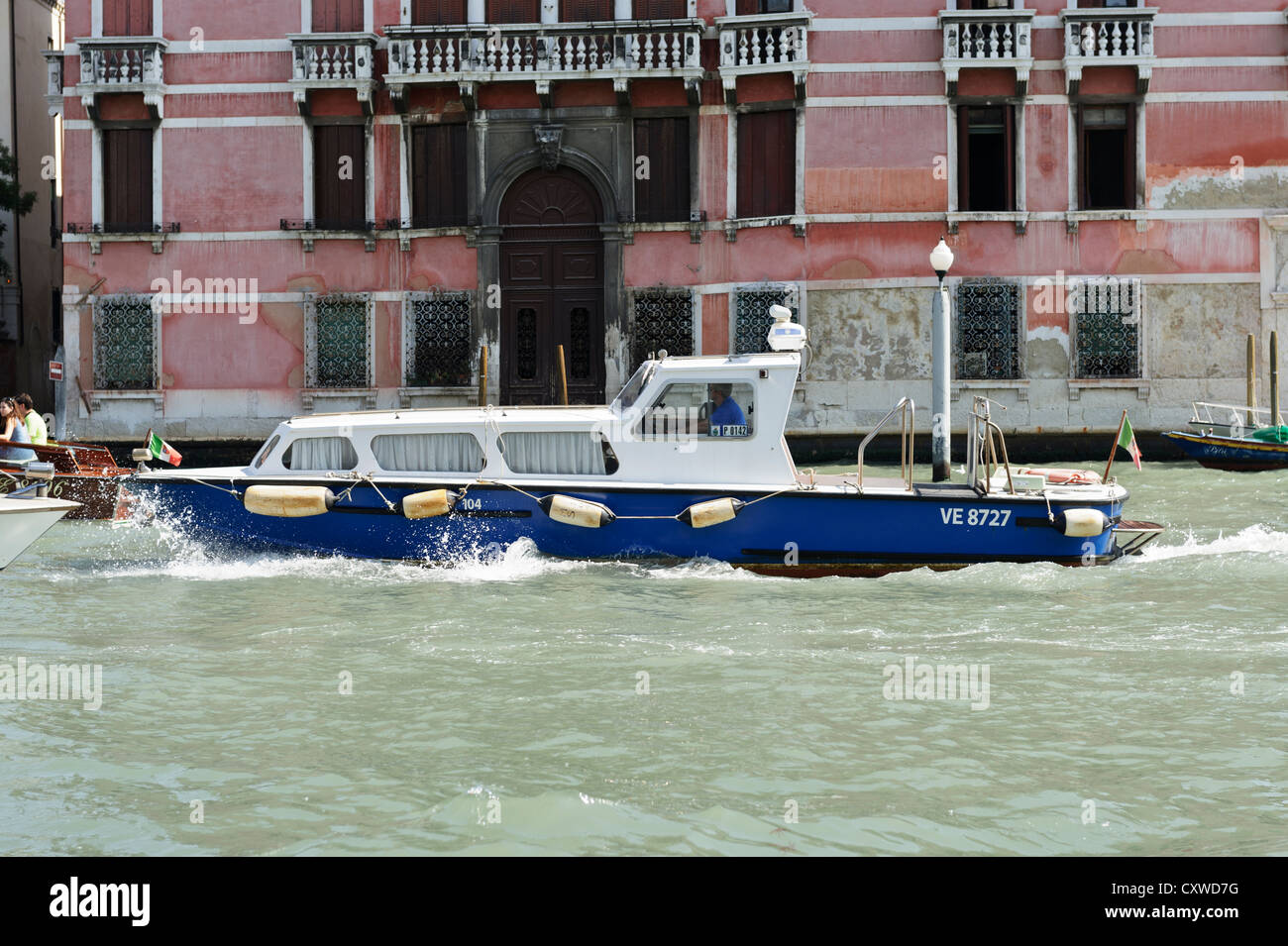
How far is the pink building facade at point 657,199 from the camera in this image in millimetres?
23312

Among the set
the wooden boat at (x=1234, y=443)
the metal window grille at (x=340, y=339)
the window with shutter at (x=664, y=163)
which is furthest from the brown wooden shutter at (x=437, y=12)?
the wooden boat at (x=1234, y=443)

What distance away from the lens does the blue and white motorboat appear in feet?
37.9

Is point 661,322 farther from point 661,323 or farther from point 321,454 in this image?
point 321,454

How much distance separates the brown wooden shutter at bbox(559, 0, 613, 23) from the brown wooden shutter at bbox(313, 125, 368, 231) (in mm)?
3921

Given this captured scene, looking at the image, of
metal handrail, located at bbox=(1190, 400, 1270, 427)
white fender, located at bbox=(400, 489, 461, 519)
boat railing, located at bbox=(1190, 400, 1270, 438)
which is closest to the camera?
white fender, located at bbox=(400, 489, 461, 519)

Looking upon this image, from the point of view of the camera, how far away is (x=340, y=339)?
24328mm

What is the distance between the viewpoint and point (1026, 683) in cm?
807

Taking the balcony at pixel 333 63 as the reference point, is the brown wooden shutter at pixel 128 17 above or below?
above

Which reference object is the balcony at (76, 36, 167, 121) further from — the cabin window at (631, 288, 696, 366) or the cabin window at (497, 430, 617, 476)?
the cabin window at (497, 430, 617, 476)

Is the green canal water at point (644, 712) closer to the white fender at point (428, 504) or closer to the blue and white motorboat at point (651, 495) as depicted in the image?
the blue and white motorboat at point (651, 495)

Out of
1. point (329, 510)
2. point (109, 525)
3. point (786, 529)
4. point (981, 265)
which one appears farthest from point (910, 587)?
point (981, 265)

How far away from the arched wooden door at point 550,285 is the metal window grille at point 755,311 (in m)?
2.33

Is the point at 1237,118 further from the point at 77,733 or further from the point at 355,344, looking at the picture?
the point at 77,733

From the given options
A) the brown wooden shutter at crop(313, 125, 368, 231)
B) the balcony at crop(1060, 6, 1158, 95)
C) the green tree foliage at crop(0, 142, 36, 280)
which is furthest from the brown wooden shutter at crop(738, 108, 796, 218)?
the green tree foliage at crop(0, 142, 36, 280)
